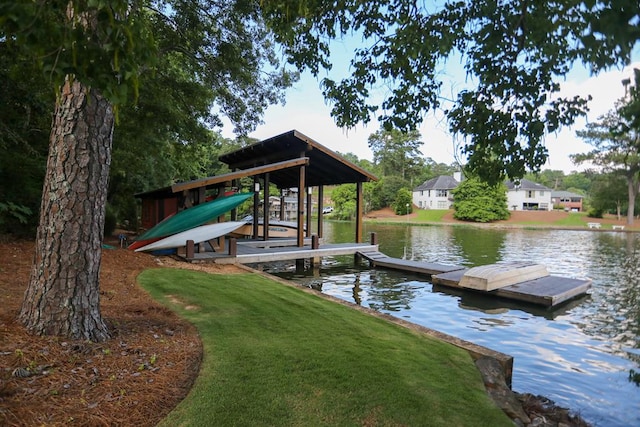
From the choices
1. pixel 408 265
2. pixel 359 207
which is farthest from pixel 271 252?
pixel 408 265

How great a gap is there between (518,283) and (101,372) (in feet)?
37.4

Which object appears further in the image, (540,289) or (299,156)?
(299,156)

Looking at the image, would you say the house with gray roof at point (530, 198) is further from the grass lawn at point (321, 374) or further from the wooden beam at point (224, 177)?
the grass lawn at point (321, 374)

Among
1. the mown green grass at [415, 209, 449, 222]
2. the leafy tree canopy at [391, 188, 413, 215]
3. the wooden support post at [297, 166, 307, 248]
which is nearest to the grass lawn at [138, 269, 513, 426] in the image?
the wooden support post at [297, 166, 307, 248]

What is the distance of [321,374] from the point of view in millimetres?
3861

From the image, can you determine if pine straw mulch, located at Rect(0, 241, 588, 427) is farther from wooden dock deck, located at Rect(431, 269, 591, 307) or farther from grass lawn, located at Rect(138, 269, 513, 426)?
wooden dock deck, located at Rect(431, 269, 591, 307)

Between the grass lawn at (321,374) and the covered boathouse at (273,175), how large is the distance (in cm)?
678

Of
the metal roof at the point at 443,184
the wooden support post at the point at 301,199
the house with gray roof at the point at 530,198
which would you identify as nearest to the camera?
the wooden support post at the point at 301,199

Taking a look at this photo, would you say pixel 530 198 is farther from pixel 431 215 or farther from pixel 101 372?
pixel 101 372

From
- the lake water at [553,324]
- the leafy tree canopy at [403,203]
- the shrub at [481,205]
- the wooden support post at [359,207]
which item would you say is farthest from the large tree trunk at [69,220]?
the leafy tree canopy at [403,203]

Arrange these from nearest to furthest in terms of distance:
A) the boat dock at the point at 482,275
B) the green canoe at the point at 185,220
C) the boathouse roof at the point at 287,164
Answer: the boat dock at the point at 482,275 < the green canoe at the point at 185,220 < the boathouse roof at the point at 287,164

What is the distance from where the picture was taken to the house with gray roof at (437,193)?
67000 millimetres

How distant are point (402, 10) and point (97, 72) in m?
3.59

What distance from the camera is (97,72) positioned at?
2.05m
